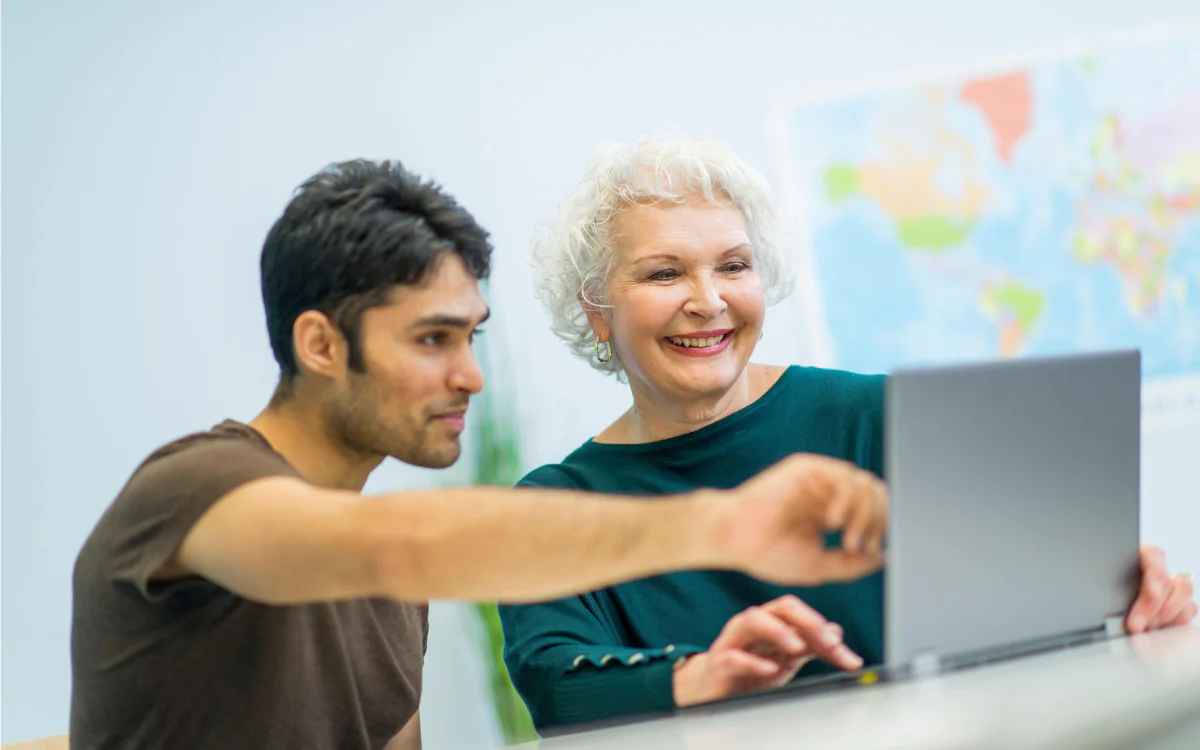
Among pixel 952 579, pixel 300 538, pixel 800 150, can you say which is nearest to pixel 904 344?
pixel 800 150

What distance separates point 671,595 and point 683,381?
312 millimetres

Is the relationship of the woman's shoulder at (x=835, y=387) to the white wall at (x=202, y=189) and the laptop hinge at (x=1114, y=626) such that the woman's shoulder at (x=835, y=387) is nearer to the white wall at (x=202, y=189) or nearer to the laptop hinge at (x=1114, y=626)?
the laptop hinge at (x=1114, y=626)

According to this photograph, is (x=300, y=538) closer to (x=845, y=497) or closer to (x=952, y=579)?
(x=845, y=497)

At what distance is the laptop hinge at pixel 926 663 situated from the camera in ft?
3.30

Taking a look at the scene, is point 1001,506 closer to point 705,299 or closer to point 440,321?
point 440,321

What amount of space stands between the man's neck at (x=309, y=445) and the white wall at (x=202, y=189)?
1.29 m

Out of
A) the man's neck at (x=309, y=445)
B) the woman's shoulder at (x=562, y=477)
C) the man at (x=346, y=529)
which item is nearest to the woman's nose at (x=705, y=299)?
the woman's shoulder at (x=562, y=477)

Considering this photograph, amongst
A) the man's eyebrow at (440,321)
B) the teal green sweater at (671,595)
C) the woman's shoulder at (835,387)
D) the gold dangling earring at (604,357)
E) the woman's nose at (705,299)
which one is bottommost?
the teal green sweater at (671,595)

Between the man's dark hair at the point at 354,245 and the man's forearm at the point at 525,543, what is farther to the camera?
the man's dark hair at the point at 354,245

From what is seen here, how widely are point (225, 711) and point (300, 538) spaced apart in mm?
332

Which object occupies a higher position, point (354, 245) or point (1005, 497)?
point (354, 245)

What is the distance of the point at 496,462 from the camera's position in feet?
8.46

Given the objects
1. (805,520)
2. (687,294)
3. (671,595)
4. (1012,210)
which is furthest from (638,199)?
(1012,210)

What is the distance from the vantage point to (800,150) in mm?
3107
